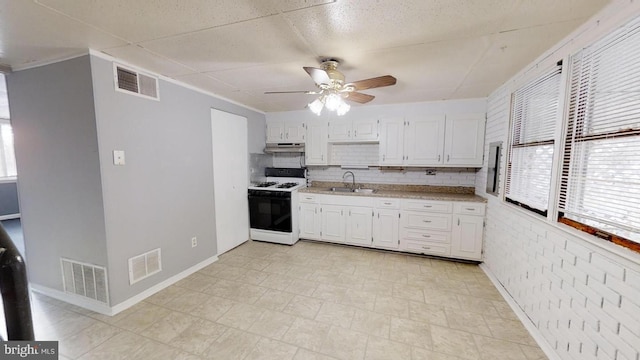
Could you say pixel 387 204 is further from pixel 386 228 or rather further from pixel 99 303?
pixel 99 303

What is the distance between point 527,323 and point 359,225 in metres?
2.10

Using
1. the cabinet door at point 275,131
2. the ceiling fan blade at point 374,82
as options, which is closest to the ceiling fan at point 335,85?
the ceiling fan blade at point 374,82

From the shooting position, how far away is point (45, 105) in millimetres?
2227

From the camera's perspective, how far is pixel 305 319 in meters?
2.16

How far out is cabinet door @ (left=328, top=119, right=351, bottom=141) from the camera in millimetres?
3965

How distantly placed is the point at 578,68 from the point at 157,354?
3.57 m

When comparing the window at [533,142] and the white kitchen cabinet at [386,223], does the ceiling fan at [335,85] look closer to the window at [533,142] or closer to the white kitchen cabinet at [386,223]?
the window at [533,142]

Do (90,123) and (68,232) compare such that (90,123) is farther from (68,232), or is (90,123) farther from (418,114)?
(418,114)

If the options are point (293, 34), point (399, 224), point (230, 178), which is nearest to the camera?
point (293, 34)

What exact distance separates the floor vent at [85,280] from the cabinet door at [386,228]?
124 inches


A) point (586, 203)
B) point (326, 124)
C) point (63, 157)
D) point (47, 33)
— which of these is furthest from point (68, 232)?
point (586, 203)

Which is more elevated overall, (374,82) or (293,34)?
(293,34)

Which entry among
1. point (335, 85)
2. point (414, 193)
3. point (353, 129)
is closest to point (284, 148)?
point (353, 129)

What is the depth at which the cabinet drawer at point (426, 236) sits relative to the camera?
333 centimetres
